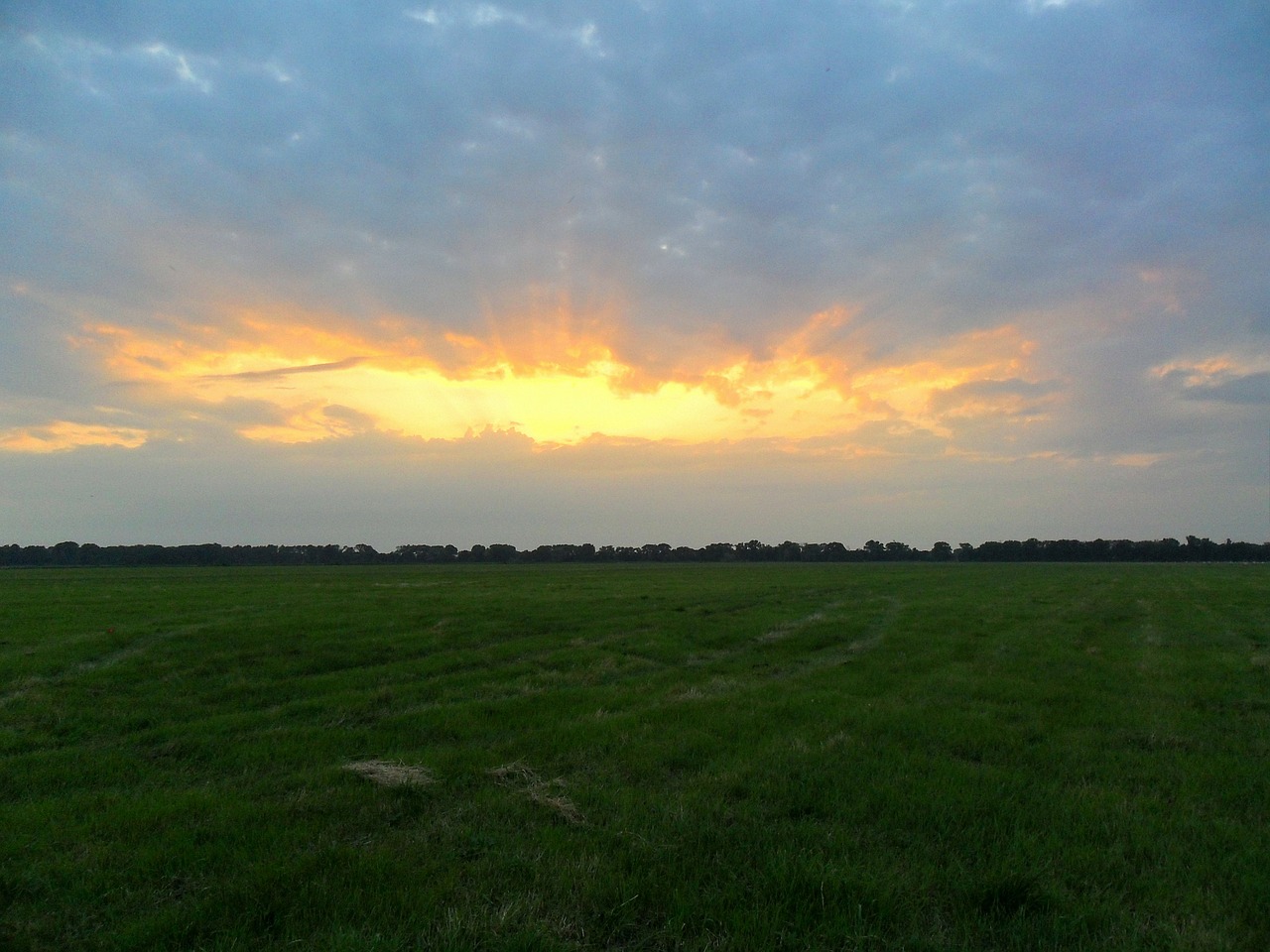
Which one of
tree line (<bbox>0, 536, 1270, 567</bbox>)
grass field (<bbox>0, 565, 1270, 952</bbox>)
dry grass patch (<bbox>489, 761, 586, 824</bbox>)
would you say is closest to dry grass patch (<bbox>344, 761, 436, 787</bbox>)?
grass field (<bbox>0, 565, 1270, 952</bbox>)

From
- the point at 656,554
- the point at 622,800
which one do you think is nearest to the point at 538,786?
the point at 622,800

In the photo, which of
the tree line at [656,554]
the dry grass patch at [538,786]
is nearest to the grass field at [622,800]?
the dry grass patch at [538,786]

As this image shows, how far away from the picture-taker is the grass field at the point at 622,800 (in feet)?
16.8

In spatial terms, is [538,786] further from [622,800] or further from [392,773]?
[392,773]

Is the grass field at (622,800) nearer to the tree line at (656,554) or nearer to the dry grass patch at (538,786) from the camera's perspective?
the dry grass patch at (538,786)

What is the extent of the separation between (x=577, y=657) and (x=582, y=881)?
37.0 feet

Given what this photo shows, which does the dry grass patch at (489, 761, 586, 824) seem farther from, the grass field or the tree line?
the tree line

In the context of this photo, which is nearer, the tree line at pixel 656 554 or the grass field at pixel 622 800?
the grass field at pixel 622 800

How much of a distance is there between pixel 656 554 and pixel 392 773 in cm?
17842

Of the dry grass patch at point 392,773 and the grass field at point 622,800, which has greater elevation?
the dry grass patch at point 392,773

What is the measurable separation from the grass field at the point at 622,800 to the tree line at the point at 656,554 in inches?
5460

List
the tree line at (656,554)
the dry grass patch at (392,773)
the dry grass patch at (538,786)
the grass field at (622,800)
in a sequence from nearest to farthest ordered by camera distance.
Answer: the grass field at (622,800) → the dry grass patch at (538,786) → the dry grass patch at (392,773) → the tree line at (656,554)

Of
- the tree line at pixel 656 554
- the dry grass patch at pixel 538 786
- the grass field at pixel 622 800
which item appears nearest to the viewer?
the grass field at pixel 622 800

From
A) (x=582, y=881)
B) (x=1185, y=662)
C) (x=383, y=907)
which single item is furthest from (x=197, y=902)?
(x=1185, y=662)
